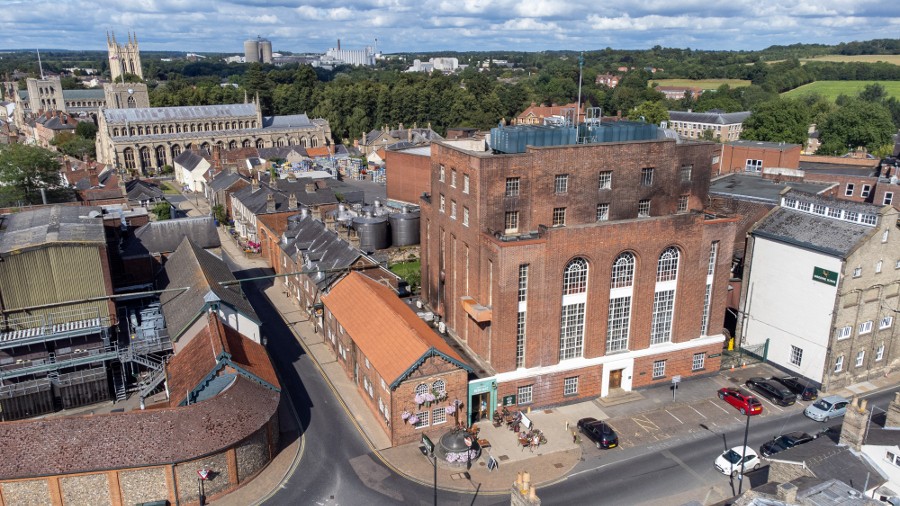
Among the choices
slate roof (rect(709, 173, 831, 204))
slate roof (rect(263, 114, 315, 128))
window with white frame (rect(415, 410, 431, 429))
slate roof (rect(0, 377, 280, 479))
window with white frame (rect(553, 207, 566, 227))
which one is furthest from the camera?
slate roof (rect(263, 114, 315, 128))

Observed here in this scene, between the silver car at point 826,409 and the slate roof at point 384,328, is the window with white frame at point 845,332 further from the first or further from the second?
the slate roof at point 384,328

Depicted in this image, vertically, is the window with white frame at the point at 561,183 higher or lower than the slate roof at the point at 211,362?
higher

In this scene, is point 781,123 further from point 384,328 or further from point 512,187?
point 384,328

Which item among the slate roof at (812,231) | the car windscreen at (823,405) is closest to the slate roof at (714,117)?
the slate roof at (812,231)

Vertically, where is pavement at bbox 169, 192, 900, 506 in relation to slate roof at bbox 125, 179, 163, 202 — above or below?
below

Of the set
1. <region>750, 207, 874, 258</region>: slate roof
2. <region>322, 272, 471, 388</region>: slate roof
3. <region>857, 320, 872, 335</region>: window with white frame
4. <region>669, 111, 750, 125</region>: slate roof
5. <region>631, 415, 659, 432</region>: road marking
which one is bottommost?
<region>631, 415, 659, 432</region>: road marking

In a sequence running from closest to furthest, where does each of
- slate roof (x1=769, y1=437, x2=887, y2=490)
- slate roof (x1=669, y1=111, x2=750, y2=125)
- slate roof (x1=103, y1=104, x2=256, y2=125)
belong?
slate roof (x1=769, y1=437, x2=887, y2=490)
slate roof (x1=103, y1=104, x2=256, y2=125)
slate roof (x1=669, y1=111, x2=750, y2=125)

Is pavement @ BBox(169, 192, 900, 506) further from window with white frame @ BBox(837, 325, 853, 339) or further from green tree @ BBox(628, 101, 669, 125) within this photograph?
green tree @ BBox(628, 101, 669, 125)

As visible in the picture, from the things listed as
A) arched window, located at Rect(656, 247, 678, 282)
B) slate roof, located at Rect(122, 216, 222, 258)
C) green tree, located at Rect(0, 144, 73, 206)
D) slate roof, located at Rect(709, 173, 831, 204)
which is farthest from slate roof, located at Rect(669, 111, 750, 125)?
green tree, located at Rect(0, 144, 73, 206)
